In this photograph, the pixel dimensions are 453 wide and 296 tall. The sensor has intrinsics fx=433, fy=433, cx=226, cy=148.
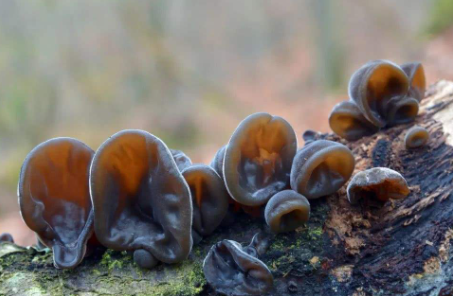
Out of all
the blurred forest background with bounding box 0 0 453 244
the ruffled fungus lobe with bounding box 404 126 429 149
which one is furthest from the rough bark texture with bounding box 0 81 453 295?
the blurred forest background with bounding box 0 0 453 244

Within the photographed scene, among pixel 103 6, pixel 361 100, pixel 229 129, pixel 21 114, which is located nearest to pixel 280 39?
pixel 229 129

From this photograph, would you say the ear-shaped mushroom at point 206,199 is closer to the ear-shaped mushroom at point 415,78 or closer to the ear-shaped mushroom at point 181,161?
the ear-shaped mushroom at point 181,161

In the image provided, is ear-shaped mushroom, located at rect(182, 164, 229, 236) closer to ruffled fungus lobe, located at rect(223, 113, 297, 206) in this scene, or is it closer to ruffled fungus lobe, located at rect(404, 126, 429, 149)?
ruffled fungus lobe, located at rect(223, 113, 297, 206)

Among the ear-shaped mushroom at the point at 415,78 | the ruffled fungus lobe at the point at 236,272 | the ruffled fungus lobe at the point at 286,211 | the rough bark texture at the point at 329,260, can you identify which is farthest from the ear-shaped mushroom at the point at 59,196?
the ear-shaped mushroom at the point at 415,78

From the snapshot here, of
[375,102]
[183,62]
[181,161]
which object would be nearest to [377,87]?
[375,102]

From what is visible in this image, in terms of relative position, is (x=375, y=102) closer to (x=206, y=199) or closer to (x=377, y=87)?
(x=377, y=87)
